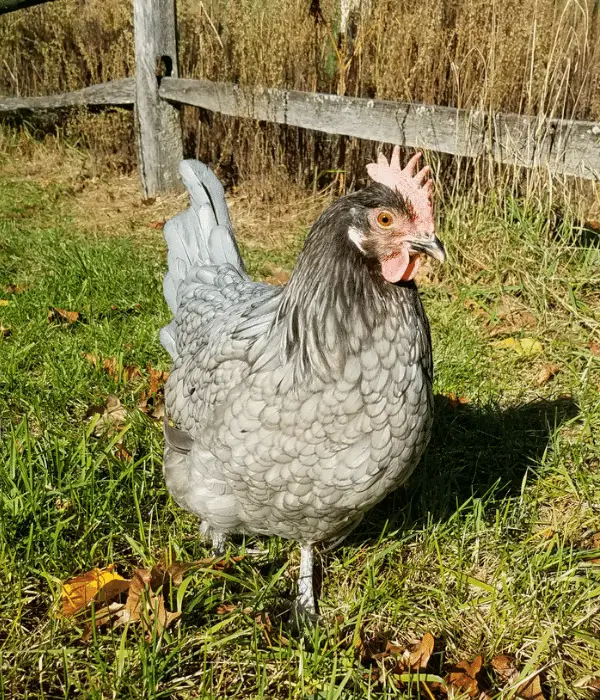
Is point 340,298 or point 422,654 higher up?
point 340,298

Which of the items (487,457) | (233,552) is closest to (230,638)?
(233,552)

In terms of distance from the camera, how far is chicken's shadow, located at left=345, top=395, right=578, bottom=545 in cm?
247

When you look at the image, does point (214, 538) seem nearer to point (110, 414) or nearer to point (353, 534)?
point (353, 534)

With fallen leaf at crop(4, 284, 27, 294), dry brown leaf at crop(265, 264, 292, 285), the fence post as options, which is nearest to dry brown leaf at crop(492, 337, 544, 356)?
dry brown leaf at crop(265, 264, 292, 285)

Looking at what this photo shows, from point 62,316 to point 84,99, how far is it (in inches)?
144

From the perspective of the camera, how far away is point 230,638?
183 cm

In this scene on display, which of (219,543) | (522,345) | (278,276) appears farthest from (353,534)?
(278,276)

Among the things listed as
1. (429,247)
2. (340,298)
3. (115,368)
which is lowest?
(115,368)

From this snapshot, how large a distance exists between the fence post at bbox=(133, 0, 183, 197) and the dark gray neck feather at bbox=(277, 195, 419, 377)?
185 inches

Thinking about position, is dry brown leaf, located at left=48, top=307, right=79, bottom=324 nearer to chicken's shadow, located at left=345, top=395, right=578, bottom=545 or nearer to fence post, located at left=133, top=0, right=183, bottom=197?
chicken's shadow, located at left=345, top=395, right=578, bottom=545

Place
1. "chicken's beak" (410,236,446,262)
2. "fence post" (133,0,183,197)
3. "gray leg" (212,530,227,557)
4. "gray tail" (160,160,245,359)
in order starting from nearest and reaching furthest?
"chicken's beak" (410,236,446,262)
"gray leg" (212,530,227,557)
"gray tail" (160,160,245,359)
"fence post" (133,0,183,197)

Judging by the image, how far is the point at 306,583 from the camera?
7.13 ft

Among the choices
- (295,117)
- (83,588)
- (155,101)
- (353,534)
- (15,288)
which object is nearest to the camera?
(83,588)

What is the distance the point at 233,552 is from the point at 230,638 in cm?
48
